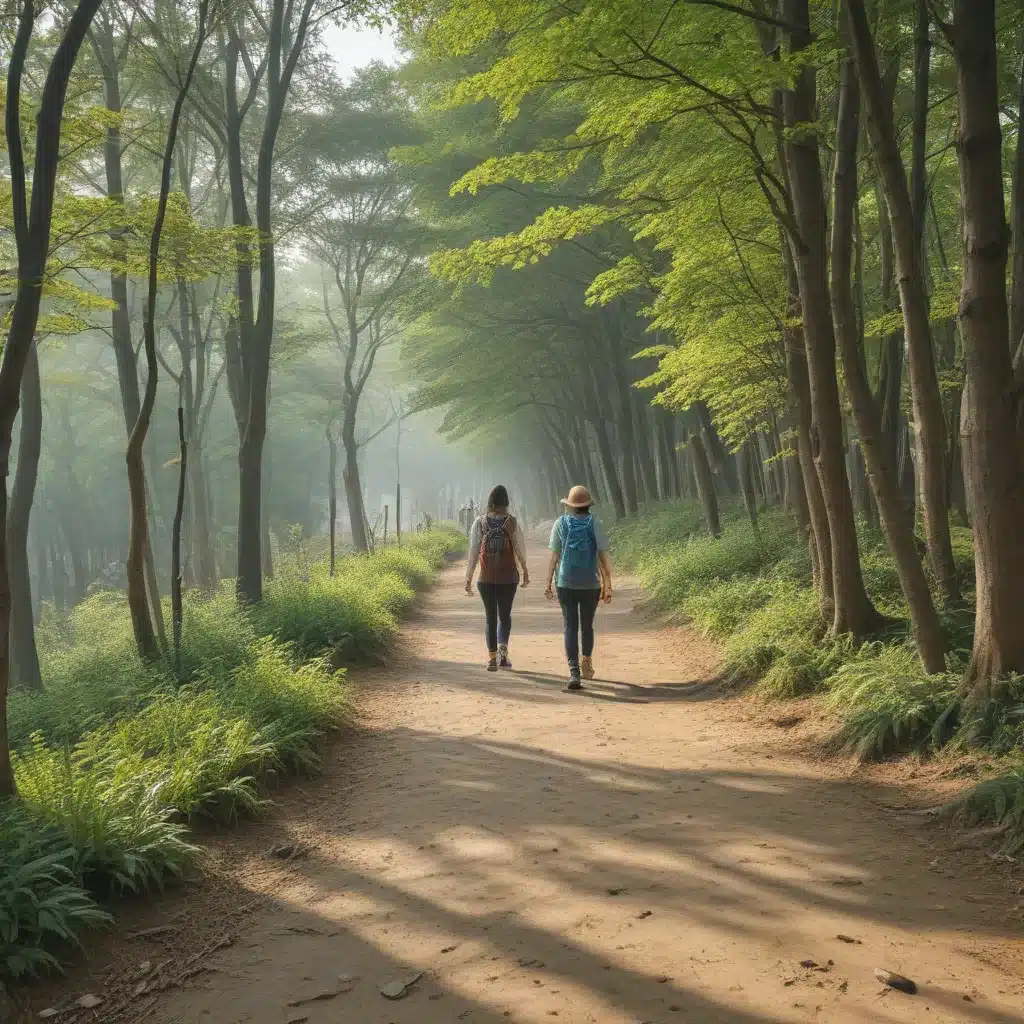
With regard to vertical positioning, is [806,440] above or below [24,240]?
below

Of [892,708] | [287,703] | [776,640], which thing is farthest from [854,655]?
[287,703]

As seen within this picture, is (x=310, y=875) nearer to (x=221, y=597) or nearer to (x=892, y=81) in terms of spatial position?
(x=892, y=81)

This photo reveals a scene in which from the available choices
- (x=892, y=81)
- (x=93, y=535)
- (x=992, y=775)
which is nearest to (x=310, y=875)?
(x=992, y=775)

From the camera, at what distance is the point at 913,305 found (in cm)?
598

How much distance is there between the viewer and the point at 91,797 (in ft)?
13.9

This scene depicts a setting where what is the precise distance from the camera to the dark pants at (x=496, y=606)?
891 centimetres

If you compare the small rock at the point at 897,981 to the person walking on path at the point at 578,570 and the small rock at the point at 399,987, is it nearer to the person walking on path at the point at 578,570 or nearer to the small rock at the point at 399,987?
the small rock at the point at 399,987

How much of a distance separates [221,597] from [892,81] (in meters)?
11.3

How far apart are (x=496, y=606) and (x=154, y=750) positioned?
4.19m

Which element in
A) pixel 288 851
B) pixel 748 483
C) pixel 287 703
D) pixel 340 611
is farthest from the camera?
pixel 748 483

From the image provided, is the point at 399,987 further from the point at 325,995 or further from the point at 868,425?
the point at 868,425

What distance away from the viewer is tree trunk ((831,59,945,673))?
6.01 metres

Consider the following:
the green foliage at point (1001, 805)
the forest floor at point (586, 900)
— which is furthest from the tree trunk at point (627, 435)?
the green foliage at point (1001, 805)

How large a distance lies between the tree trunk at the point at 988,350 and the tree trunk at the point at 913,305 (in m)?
0.60
